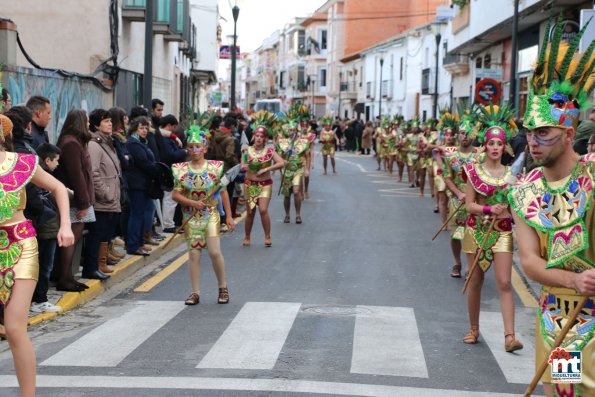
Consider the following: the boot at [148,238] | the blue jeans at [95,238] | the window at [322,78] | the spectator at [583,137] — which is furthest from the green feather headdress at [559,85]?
the window at [322,78]

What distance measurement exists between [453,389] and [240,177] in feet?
38.9

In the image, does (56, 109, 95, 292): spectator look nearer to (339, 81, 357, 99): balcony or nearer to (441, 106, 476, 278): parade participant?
(441, 106, 476, 278): parade participant

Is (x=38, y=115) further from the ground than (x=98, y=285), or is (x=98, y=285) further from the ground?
(x=38, y=115)

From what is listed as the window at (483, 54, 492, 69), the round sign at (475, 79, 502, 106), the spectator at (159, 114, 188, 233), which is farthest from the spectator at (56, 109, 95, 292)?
the window at (483, 54, 492, 69)

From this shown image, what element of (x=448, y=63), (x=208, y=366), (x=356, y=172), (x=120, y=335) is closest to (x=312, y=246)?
(x=120, y=335)

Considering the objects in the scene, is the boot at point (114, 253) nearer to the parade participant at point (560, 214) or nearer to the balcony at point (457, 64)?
Answer: the parade participant at point (560, 214)

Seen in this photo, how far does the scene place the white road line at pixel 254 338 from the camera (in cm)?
719

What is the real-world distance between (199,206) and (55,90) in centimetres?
675

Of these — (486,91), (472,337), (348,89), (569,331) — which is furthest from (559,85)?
(348,89)

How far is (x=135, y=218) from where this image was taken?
12398mm

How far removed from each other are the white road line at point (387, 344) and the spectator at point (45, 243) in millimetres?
2988

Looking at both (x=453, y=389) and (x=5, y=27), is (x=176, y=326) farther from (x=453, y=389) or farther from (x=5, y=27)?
(x=5, y=27)

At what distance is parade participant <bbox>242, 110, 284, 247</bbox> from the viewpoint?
14.5m

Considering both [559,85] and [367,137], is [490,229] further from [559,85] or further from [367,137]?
[367,137]
